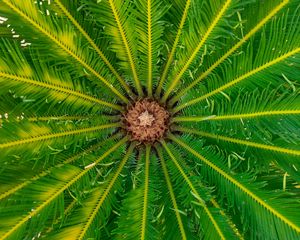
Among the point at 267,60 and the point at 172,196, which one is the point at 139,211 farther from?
the point at 267,60

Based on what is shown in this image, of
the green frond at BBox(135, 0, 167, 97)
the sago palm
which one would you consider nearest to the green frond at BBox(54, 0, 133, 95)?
the sago palm

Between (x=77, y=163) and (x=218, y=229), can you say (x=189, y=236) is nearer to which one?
(x=218, y=229)

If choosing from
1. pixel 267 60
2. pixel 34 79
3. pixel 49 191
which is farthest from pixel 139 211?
pixel 267 60

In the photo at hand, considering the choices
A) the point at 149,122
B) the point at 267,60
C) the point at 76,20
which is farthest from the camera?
the point at 149,122

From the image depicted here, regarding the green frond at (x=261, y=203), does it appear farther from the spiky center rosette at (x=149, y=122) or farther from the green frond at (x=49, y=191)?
the green frond at (x=49, y=191)

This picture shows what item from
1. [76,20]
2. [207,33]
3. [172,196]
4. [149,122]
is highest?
[76,20]

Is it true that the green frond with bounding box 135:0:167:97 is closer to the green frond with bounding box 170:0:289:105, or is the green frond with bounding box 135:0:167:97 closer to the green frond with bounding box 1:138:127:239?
the green frond with bounding box 170:0:289:105

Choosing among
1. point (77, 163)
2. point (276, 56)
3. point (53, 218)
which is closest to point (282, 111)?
point (276, 56)
